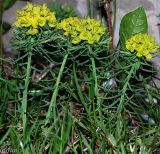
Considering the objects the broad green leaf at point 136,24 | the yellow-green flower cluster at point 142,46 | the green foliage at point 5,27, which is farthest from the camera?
the green foliage at point 5,27

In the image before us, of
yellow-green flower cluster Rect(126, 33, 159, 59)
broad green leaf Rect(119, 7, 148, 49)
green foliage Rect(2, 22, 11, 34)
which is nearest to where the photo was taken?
yellow-green flower cluster Rect(126, 33, 159, 59)

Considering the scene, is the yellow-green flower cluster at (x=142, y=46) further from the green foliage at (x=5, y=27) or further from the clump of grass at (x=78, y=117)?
the green foliage at (x=5, y=27)

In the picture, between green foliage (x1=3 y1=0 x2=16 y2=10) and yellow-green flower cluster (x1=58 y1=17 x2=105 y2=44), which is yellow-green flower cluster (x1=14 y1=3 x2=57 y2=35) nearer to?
yellow-green flower cluster (x1=58 y1=17 x2=105 y2=44)

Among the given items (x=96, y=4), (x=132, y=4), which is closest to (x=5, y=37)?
(x=96, y=4)

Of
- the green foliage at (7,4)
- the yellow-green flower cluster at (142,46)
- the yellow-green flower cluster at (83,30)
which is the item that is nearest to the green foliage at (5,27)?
the green foliage at (7,4)

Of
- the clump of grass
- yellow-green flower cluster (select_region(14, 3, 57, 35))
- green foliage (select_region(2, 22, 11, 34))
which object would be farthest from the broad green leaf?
green foliage (select_region(2, 22, 11, 34))

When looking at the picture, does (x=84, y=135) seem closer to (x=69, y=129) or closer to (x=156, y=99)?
(x=69, y=129)

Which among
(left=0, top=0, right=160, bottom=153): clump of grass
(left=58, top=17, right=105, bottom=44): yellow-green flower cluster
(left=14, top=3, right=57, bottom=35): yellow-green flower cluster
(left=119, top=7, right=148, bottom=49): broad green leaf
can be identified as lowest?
(left=0, top=0, right=160, bottom=153): clump of grass

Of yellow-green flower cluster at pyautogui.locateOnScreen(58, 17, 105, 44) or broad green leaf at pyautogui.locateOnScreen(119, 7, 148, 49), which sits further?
broad green leaf at pyautogui.locateOnScreen(119, 7, 148, 49)

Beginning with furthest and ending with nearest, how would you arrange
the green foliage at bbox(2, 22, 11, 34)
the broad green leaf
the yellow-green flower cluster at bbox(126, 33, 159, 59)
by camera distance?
the green foliage at bbox(2, 22, 11, 34)
the broad green leaf
the yellow-green flower cluster at bbox(126, 33, 159, 59)
